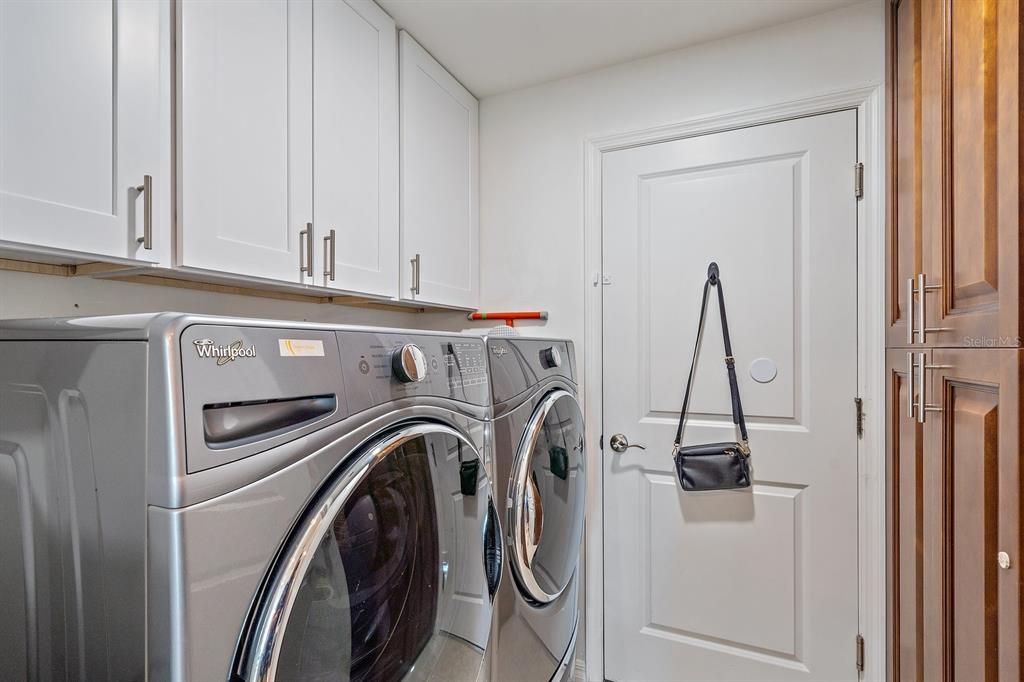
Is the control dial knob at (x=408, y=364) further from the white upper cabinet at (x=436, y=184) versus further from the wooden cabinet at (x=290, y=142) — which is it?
the white upper cabinet at (x=436, y=184)

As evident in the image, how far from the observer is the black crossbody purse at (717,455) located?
1773mm

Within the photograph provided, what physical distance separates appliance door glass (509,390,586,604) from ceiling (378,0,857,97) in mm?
1189

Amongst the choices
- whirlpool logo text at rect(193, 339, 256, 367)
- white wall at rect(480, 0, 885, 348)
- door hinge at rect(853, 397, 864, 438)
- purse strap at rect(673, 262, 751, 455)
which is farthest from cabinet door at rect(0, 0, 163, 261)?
door hinge at rect(853, 397, 864, 438)

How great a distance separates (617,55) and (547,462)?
1460 mm

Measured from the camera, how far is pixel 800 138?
1768 mm

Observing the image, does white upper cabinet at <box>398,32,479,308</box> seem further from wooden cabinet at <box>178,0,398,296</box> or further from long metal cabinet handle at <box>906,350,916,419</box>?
long metal cabinet handle at <box>906,350,916,419</box>

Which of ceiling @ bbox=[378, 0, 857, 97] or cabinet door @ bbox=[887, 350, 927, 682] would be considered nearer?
cabinet door @ bbox=[887, 350, 927, 682]

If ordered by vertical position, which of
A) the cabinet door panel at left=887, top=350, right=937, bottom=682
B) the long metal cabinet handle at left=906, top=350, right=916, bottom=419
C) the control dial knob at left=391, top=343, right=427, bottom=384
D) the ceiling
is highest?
the ceiling

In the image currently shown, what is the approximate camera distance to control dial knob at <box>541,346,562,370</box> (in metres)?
1.61

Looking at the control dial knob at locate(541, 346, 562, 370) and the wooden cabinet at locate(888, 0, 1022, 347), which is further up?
the wooden cabinet at locate(888, 0, 1022, 347)

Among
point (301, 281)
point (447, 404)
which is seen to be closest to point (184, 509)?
point (447, 404)

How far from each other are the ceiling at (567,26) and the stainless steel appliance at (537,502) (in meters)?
1.03

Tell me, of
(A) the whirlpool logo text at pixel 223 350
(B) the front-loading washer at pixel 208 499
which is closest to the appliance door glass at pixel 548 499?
(B) the front-loading washer at pixel 208 499

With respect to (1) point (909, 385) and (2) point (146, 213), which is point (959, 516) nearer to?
Result: (1) point (909, 385)
